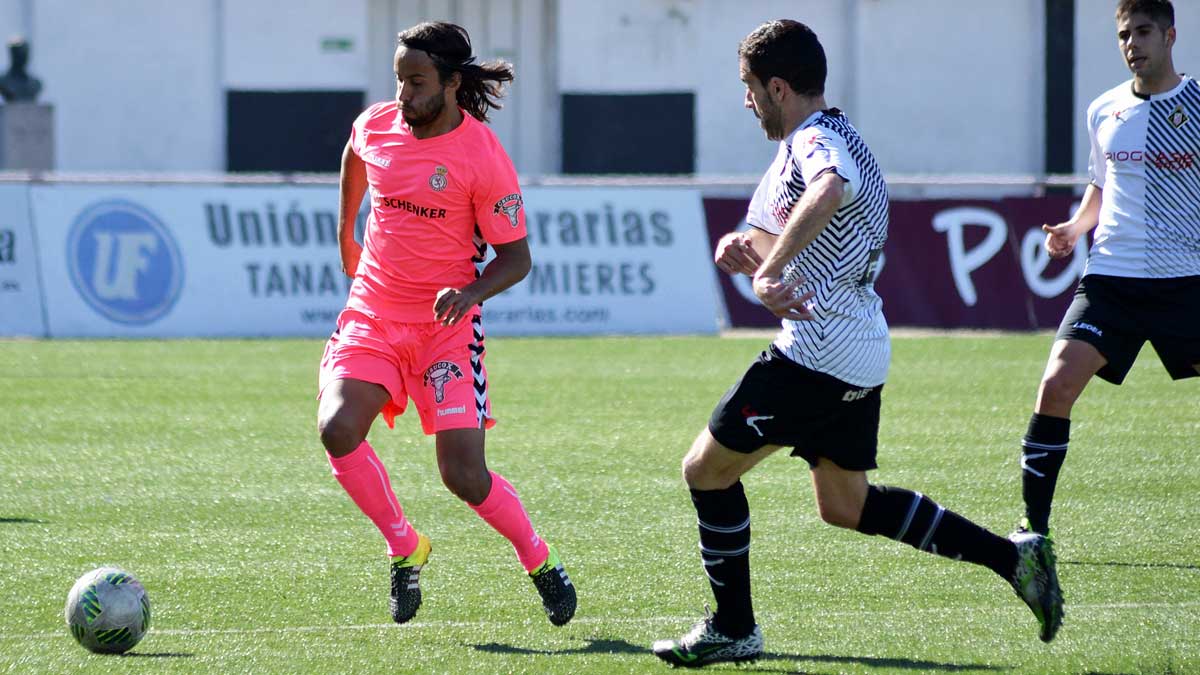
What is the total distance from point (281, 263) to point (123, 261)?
1448 millimetres

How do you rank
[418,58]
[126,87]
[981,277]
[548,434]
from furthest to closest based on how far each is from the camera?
[126,87] < [981,277] < [548,434] < [418,58]

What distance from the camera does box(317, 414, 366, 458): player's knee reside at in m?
5.37

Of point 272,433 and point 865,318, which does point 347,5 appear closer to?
point 272,433

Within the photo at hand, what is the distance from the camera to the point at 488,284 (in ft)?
17.9

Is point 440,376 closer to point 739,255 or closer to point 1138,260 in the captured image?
point 739,255

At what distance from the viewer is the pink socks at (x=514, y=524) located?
5.50 m

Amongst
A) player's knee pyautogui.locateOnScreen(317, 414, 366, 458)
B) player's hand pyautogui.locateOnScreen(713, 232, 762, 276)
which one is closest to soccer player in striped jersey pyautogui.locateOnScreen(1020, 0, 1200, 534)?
player's hand pyautogui.locateOnScreen(713, 232, 762, 276)

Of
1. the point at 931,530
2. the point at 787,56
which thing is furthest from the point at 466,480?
the point at 787,56

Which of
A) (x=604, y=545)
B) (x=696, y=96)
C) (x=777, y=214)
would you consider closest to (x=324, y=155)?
(x=696, y=96)

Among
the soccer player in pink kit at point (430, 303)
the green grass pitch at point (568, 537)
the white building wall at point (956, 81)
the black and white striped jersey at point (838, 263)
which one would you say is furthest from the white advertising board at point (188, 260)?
the white building wall at point (956, 81)

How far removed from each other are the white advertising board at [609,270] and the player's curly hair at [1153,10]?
9.79 metres

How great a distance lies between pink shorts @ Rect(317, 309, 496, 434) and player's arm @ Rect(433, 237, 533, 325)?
6.1 inches

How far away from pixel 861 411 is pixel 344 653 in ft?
5.76

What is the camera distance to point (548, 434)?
32.0 ft
